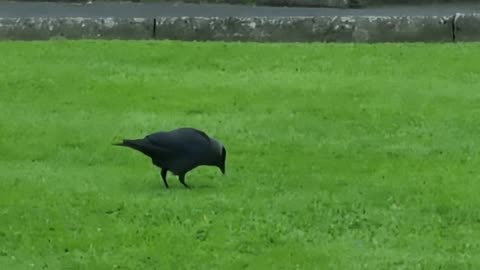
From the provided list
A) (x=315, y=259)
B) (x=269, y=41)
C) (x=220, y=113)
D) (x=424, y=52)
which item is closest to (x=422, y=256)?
(x=315, y=259)

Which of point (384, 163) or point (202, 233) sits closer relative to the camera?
point (202, 233)

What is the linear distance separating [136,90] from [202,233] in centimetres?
394

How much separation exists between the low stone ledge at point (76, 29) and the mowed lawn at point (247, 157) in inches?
22.6

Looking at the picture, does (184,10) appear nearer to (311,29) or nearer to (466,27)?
(311,29)

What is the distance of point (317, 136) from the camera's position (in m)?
9.23

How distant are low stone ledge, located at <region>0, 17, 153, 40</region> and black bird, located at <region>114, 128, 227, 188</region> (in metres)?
5.34

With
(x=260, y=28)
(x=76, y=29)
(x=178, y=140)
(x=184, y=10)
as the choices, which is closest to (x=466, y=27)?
(x=260, y=28)

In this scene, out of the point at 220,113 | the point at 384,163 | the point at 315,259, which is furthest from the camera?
the point at 220,113

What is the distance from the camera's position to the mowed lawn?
665cm

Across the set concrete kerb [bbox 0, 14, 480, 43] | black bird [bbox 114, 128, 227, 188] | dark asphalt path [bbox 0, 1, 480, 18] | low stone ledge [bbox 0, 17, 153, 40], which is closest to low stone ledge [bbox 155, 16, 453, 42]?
concrete kerb [bbox 0, 14, 480, 43]

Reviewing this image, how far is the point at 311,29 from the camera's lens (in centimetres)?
1270

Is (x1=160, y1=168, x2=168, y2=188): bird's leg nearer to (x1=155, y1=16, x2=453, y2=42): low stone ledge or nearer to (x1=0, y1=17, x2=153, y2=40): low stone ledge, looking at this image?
(x1=155, y1=16, x2=453, y2=42): low stone ledge

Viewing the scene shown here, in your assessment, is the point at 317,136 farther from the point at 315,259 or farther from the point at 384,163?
the point at 315,259

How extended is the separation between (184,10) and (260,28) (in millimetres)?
2111
